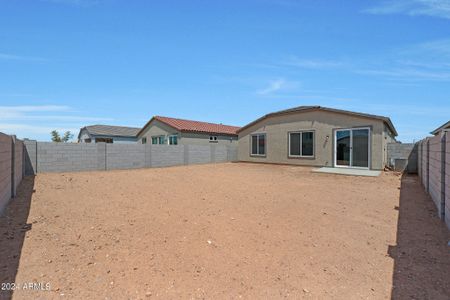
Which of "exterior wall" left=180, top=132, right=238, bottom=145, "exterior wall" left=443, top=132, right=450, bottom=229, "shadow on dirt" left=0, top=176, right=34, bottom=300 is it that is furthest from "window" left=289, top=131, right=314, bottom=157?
"shadow on dirt" left=0, top=176, right=34, bottom=300

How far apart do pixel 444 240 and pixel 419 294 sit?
2.06m

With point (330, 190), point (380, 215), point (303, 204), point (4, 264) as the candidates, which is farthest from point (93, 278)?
point (330, 190)

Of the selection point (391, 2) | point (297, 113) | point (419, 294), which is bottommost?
point (419, 294)

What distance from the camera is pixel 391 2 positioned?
25.5ft

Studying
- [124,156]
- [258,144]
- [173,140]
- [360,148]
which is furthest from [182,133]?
[360,148]

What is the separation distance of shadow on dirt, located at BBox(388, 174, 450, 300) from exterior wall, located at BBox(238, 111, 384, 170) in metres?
8.37

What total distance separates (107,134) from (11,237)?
28180 millimetres

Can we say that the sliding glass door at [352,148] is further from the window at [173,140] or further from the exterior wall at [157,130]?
the window at [173,140]

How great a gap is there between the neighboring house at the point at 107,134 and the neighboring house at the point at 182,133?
4292 mm

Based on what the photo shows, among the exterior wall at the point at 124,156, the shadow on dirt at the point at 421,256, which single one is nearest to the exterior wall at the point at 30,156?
the exterior wall at the point at 124,156

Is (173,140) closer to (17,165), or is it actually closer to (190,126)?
(190,126)

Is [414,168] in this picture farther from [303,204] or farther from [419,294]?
[419,294]

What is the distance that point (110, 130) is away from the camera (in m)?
31.7

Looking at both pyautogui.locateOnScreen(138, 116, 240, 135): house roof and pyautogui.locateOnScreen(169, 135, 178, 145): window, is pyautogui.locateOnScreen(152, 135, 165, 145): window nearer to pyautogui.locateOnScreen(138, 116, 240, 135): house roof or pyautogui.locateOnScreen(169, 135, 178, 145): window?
pyautogui.locateOnScreen(169, 135, 178, 145): window
